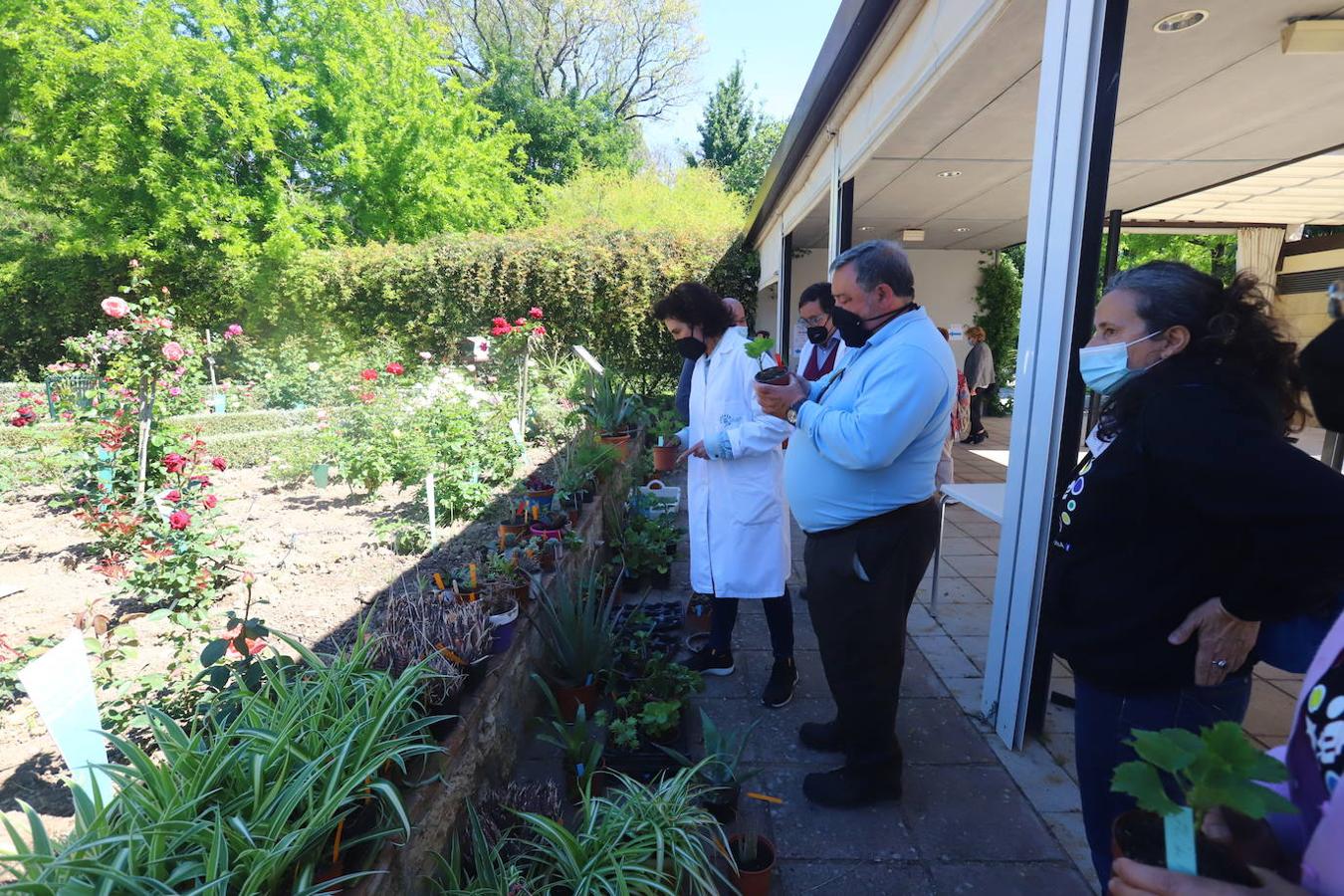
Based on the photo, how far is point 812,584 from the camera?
2.19 metres

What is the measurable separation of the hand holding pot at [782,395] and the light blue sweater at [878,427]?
67 mm

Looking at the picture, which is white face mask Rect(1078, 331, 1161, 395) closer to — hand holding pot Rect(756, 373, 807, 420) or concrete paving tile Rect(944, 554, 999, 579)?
hand holding pot Rect(756, 373, 807, 420)

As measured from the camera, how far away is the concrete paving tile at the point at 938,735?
2535 millimetres

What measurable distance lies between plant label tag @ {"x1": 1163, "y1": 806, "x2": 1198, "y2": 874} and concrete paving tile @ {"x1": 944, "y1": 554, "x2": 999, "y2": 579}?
3.95m

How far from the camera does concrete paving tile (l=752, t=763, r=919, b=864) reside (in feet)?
6.75

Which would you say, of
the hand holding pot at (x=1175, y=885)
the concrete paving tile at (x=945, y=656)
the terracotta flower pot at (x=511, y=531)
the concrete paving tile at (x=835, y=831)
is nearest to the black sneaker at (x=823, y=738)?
the concrete paving tile at (x=835, y=831)

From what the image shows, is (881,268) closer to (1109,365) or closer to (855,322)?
(855,322)

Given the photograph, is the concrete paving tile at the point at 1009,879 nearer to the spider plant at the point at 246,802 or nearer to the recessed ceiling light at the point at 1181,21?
the spider plant at the point at 246,802

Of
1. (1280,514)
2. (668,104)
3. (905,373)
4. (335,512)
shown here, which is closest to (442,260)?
(335,512)

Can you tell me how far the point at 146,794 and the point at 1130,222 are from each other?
10.6m

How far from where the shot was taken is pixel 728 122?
33.9m

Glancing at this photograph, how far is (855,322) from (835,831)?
1679 millimetres

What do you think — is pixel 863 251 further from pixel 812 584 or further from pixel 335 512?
pixel 335 512

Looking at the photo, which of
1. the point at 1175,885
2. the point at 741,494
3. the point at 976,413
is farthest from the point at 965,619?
the point at 976,413
